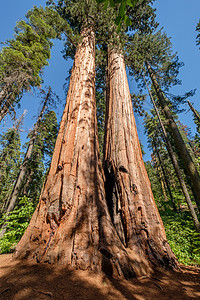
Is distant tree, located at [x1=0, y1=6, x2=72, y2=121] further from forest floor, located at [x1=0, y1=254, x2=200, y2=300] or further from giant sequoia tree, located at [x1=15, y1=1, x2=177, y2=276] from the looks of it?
forest floor, located at [x1=0, y1=254, x2=200, y2=300]

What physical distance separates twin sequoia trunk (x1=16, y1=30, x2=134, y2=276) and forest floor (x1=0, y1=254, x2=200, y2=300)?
126 mm

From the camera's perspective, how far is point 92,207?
174 centimetres

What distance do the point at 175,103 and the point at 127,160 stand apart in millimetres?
9554

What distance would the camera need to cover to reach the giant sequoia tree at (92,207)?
1.42 meters

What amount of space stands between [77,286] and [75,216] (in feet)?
2.13

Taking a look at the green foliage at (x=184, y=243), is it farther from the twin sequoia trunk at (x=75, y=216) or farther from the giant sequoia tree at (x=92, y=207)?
the twin sequoia trunk at (x=75, y=216)

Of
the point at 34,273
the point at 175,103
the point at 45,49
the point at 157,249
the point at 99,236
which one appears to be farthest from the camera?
the point at 175,103

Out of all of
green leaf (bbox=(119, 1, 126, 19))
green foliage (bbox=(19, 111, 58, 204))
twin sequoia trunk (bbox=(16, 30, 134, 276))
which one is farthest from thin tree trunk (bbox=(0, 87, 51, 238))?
green leaf (bbox=(119, 1, 126, 19))

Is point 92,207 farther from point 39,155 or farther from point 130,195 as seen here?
point 39,155

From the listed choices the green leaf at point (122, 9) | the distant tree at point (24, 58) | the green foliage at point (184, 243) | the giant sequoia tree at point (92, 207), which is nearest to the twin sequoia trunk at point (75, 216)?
the giant sequoia tree at point (92, 207)

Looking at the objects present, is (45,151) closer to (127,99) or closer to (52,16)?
(52,16)

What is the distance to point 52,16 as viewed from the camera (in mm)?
4887

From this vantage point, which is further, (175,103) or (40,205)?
(175,103)

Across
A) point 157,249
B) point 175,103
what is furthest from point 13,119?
point 175,103
